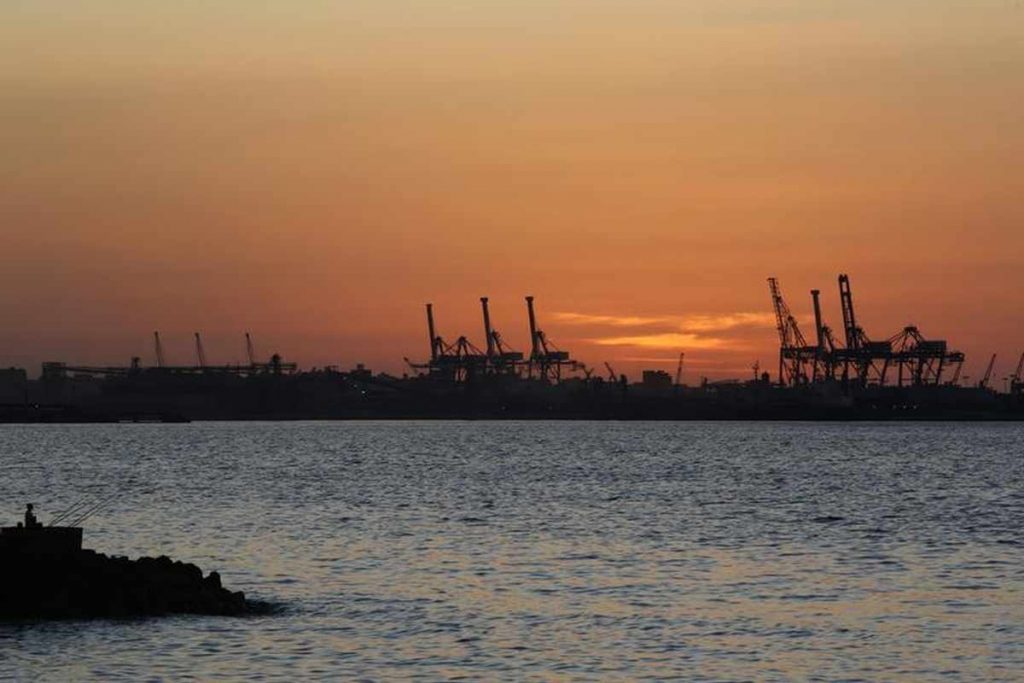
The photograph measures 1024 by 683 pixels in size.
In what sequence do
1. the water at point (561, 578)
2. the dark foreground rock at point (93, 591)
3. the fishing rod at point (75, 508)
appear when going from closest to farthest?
the water at point (561, 578) < the dark foreground rock at point (93, 591) < the fishing rod at point (75, 508)

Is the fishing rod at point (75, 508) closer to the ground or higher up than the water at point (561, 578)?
higher up

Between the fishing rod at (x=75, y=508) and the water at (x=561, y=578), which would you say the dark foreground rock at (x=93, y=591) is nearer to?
the water at (x=561, y=578)

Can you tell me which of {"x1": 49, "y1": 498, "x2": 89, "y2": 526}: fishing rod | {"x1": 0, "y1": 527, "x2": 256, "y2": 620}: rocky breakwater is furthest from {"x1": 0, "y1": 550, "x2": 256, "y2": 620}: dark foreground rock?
{"x1": 49, "y1": 498, "x2": 89, "y2": 526}: fishing rod

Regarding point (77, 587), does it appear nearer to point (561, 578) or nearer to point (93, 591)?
point (93, 591)

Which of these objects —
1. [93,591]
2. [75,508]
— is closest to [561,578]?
[93,591]

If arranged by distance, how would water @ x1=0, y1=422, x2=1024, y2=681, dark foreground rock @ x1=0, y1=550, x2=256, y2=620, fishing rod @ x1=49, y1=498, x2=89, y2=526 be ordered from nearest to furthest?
water @ x1=0, y1=422, x2=1024, y2=681 < dark foreground rock @ x1=0, y1=550, x2=256, y2=620 < fishing rod @ x1=49, y1=498, x2=89, y2=526

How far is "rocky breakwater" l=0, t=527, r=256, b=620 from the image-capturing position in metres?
38.8

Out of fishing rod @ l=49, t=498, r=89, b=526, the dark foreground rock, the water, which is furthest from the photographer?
fishing rod @ l=49, t=498, r=89, b=526

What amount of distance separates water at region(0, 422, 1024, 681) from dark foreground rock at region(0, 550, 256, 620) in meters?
1.04

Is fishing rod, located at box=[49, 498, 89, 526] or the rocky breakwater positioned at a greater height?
fishing rod, located at box=[49, 498, 89, 526]

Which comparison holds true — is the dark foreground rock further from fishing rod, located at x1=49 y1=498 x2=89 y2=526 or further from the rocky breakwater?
fishing rod, located at x1=49 y1=498 x2=89 y2=526

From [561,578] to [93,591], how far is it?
14077mm

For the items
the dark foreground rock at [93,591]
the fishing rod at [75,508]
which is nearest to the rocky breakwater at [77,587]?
the dark foreground rock at [93,591]

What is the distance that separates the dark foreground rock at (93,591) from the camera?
3875 centimetres
